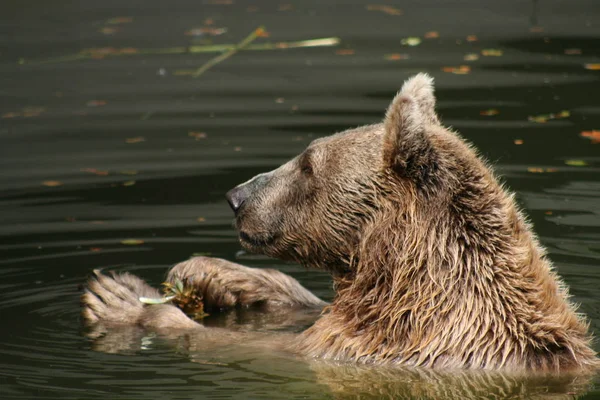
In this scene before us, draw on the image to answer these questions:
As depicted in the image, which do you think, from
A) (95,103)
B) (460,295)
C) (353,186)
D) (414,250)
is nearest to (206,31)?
(95,103)

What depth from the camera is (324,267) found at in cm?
883

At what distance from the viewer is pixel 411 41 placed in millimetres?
20328

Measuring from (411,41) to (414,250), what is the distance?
1260 centimetres

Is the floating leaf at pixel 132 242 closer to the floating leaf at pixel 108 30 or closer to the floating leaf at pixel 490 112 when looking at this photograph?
the floating leaf at pixel 490 112

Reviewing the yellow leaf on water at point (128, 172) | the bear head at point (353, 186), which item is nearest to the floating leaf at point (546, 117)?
the yellow leaf on water at point (128, 172)

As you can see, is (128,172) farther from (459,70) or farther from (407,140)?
(407,140)

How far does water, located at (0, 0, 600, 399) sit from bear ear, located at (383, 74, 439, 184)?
1398mm

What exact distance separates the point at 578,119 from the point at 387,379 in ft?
27.1

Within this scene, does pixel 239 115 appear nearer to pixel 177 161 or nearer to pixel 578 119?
pixel 177 161

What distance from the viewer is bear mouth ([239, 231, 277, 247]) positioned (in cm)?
897

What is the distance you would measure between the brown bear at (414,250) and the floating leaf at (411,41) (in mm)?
11628

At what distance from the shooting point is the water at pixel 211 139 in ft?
27.1

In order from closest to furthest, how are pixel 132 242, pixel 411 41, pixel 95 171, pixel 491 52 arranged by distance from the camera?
pixel 132 242
pixel 95 171
pixel 491 52
pixel 411 41

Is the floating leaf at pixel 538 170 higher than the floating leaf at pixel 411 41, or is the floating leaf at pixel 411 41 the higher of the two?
the floating leaf at pixel 411 41
